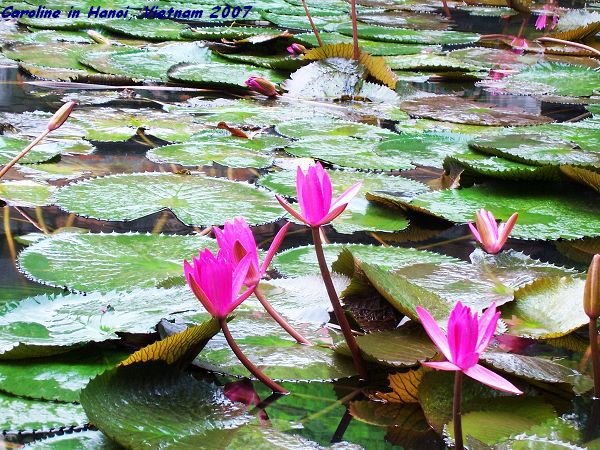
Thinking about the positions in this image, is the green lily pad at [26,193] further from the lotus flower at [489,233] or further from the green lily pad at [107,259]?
the lotus flower at [489,233]

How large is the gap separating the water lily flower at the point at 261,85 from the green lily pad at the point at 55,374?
163 cm

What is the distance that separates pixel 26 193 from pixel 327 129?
786 mm

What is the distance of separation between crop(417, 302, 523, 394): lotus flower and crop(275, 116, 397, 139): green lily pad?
4.40 ft

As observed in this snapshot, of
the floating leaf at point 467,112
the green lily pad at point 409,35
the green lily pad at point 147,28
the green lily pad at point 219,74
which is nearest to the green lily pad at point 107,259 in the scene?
the floating leaf at point 467,112

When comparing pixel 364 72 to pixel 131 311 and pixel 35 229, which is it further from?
pixel 131 311

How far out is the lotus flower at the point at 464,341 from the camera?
1.77ft

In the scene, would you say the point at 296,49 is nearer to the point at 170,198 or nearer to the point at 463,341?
the point at 170,198

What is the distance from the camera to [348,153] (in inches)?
68.0

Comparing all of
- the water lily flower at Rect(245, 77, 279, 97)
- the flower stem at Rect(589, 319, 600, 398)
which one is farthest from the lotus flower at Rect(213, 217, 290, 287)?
the water lily flower at Rect(245, 77, 279, 97)

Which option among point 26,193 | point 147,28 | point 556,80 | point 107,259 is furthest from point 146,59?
point 107,259

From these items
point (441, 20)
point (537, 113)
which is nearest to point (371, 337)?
point (537, 113)

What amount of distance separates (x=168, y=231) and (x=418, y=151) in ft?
2.29

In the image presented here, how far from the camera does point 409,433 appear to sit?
0.70 m

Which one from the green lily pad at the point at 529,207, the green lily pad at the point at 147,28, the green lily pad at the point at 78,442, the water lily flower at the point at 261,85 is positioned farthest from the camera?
the green lily pad at the point at 147,28
